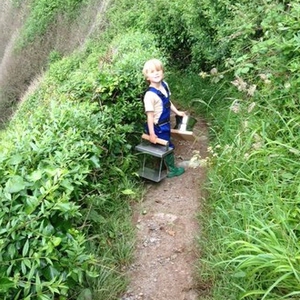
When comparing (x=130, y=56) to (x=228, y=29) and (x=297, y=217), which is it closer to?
(x=228, y=29)

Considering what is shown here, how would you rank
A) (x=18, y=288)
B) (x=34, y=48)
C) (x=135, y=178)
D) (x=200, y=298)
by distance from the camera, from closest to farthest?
1. (x=18, y=288)
2. (x=200, y=298)
3. (x=135, y=178)
4. (x=34, y=48)

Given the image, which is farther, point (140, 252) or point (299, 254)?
point (140, 252)

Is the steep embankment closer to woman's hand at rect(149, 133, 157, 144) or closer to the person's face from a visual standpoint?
the person's face

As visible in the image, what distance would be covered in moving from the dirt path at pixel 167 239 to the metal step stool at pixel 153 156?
0.31 ft

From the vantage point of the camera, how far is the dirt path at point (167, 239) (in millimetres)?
2961

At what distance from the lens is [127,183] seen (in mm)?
3965

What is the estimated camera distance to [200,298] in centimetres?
280

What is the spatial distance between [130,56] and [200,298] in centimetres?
319

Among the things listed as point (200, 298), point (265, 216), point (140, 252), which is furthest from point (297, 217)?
point (140, 252)


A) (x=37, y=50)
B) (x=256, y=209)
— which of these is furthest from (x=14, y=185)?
(x=37, y=50)

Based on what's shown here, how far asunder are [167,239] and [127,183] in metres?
0.78

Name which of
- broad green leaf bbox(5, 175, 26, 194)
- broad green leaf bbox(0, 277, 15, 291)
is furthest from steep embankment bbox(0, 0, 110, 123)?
broad green leaf bbox(0, 277, 15, 291)

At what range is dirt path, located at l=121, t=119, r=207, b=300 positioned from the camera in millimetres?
2961

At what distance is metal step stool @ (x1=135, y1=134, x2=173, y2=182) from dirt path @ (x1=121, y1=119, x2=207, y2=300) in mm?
94
